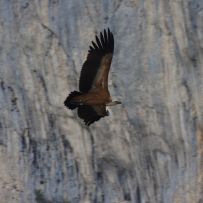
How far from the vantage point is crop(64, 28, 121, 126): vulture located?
24031 mm

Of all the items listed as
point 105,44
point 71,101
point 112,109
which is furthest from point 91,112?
point 112,109

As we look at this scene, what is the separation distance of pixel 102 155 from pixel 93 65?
675 cm

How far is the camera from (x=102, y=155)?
101 ft

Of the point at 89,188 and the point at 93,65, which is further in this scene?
the point at 89,188

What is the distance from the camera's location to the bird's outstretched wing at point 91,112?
24.3m

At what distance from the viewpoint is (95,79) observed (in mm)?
24203

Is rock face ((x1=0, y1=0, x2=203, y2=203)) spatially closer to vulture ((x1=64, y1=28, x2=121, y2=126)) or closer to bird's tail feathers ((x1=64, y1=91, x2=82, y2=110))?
vulture ((x1=64, y1=28, x2=121, y2=126))

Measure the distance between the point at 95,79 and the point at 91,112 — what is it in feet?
1.63

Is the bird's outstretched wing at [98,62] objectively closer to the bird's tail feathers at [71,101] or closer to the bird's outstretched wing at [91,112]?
the bird's tail feathers at [71,101]

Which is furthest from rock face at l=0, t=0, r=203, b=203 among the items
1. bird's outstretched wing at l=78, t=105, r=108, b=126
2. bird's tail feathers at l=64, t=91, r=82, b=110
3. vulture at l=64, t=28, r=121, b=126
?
bird's tail feathers at l=64, t=91, r=82, b=110

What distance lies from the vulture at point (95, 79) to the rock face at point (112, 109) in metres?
5.66

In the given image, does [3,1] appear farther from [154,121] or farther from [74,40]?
[154,121]

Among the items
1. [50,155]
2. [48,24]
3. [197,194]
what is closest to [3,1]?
[48,24]

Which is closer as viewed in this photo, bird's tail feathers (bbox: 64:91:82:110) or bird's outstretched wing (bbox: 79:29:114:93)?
bird's tail feathers (bbox: 64:91:82:110)
